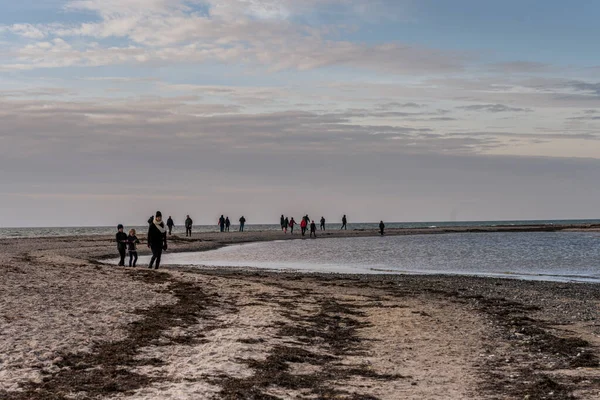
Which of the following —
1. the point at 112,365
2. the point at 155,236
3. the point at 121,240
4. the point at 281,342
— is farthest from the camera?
the point at 121,240

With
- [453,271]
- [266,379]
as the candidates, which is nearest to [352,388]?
[266,379]

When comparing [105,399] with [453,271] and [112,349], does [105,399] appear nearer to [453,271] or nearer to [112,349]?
[112,349]

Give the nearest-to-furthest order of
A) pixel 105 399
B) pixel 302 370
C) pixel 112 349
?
pixel 105 399 → pixel 302 370 → pixel 112 349

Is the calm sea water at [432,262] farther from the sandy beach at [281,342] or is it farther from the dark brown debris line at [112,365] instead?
the dark brown debris line at [112,365]

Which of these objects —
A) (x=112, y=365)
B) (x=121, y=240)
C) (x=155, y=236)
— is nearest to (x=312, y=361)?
(x=112, y=365)

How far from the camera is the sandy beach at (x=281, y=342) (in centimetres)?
959

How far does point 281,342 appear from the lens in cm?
1288

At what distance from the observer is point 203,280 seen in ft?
77.3

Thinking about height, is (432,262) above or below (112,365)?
below

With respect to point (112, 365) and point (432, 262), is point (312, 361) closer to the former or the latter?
point (112, 365)

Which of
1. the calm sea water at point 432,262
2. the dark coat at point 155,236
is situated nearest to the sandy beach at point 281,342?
the dark coat at point 155,236

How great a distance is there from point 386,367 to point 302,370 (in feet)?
4.53

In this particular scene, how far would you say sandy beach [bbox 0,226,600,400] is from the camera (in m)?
9.59

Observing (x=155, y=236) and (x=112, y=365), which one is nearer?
(x=112, y=365)
